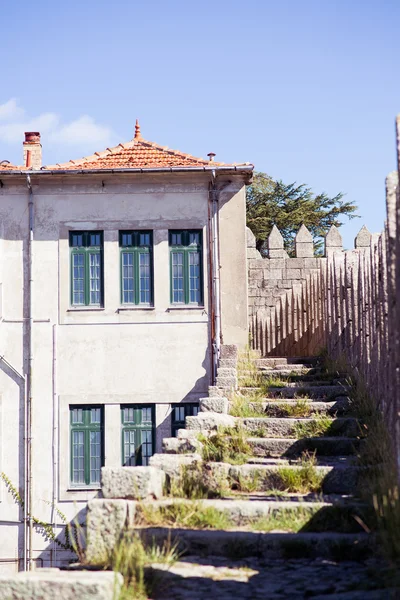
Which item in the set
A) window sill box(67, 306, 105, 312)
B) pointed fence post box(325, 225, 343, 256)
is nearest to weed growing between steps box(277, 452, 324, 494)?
window sill box(67, 306, 105, 312)

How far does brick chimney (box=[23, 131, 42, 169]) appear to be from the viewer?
20.1 m

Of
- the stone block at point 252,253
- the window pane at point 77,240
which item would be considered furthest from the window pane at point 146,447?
the stone block at point 252,253

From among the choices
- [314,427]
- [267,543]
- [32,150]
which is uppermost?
[32,150]

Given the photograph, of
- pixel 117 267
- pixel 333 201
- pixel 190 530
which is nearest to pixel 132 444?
pixel 117 267

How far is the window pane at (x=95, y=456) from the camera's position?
18.4 meters

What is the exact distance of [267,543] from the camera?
7.40 m

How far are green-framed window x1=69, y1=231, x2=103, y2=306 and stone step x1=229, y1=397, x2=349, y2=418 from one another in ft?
23.3

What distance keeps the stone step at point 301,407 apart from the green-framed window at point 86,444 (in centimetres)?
665

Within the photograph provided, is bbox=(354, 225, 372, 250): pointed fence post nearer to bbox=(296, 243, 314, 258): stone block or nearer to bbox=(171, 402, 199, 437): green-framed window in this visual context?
bbox=(296, 243, 314, 258): stone block

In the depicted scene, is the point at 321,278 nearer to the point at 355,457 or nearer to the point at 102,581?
the point at 355,457

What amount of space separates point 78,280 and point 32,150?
11.5 feet

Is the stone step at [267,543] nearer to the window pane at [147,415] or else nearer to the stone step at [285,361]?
the stone step at [285,361]

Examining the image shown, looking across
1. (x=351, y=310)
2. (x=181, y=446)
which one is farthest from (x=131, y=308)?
(x=181, y=446)

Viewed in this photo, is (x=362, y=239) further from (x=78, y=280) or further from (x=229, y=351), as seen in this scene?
(x=78, y=280)
